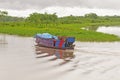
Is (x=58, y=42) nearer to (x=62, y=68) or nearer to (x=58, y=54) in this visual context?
(x=58, y=54)

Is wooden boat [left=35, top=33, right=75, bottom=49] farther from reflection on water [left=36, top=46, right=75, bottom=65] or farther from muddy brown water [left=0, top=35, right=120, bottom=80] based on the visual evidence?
muddy brown water [left=0, top=35, right=120, bottom=80]

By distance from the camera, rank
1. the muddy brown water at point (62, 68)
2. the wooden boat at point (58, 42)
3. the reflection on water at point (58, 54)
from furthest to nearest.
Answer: the wooden boat at point (58, 42) → the reflection on water at point (58, 54) → the muddy brown water at point (62, 68)

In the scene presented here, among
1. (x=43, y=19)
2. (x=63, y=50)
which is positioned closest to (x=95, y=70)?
(x=63, y=50)

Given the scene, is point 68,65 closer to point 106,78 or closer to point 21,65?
point 21,65

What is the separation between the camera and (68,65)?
87.7ft

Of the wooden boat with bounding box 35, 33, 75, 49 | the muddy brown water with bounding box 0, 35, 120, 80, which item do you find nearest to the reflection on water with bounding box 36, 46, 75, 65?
the muddy brown water with bounding box 0, 35, 120, 80

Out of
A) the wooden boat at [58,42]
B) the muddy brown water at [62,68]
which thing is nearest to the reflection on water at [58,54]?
the muddy brown water at [62,68]

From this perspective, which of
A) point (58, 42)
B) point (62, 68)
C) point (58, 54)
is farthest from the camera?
point (58, 42)

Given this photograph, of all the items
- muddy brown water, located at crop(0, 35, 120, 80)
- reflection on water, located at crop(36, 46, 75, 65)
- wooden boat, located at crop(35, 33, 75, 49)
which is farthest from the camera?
wooden boat, located at crop(35, 33, 75, 49)

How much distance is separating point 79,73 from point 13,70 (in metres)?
5.23

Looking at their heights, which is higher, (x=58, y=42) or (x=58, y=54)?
(x=58, y=42)

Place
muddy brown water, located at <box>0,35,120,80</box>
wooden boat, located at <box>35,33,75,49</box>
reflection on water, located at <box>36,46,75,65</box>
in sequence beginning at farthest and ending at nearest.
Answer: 1. wooden boat, located at <box>35,33,75,49</box>
2. reflection on water, located at <box>36,46,75,65</box>
3. muddy brown water, located at <box>0,35,120,80</box>

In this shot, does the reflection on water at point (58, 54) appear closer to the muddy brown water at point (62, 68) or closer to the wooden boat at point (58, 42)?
the muddy brown water at point (62, 68)

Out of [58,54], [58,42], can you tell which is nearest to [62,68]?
[58,54]
